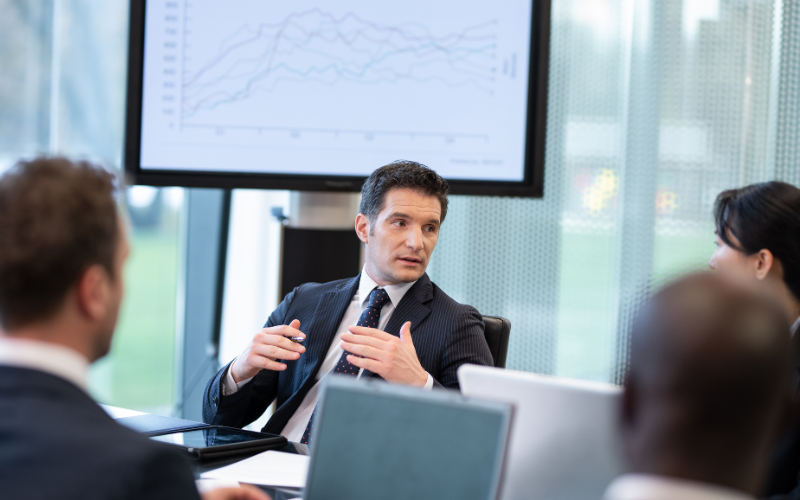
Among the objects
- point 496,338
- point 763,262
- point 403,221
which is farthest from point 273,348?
point 763,262

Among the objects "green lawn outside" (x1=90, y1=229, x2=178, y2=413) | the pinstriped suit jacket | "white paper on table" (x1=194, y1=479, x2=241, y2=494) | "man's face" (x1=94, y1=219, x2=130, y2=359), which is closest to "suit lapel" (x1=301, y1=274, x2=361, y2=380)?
the pinstriped suit jacket

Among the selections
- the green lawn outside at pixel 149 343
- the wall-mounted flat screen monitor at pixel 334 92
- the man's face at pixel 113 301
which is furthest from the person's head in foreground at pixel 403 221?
the green lawn outside at pixel 149 343

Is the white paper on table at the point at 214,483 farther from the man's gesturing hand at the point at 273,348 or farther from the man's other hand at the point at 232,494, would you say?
the man's gesturing hand at the point at 273,348

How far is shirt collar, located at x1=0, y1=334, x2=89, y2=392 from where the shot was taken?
85 centimetres

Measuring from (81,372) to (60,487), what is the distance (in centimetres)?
17

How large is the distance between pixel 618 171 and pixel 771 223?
1644 millimetres

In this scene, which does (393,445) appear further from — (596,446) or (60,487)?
(60,487)

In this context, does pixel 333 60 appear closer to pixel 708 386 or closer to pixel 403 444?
pixel 403 444

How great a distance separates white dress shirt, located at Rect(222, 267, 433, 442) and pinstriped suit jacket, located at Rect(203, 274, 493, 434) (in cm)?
2

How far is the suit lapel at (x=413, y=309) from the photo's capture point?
2.05 m

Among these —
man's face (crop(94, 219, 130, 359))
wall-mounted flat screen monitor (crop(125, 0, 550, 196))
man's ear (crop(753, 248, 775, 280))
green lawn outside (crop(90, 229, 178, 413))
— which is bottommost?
green lawn outside (crop(90, 229, 178, 413))

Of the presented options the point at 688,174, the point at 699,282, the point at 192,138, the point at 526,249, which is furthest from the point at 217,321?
the point at 699,282

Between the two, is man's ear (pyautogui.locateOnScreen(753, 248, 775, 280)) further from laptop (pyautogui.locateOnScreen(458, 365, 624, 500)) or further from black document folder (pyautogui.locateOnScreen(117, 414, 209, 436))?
black document folder (pyautogui.locateOnScreen(117, 414, 209, 436))

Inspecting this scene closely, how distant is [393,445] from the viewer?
3.36ft
